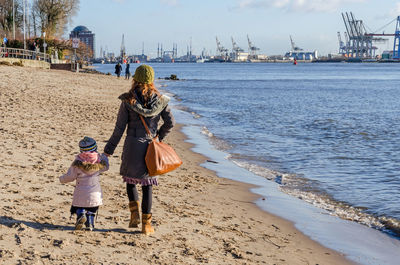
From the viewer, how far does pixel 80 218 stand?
180 inches

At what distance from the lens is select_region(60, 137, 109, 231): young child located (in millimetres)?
4559

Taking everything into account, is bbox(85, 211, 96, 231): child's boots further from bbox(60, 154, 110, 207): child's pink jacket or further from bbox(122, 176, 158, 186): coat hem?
bbox(122, 176, 158, 186): coat hem

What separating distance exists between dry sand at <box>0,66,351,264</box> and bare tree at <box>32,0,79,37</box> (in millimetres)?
54708

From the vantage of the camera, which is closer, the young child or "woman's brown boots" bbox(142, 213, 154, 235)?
the young child

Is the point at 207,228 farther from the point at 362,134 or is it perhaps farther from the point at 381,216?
the point at 362,134

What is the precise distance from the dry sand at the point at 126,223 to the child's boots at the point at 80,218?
0.08 metres

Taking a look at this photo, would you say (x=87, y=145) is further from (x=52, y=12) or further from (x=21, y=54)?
(x=52, y=12)

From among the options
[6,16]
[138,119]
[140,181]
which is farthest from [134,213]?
[6,16]

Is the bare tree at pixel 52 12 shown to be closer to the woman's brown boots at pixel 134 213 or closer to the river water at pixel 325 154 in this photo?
the river water at pixel 325 154

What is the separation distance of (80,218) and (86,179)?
0.36 meters

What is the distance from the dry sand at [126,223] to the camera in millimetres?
4207

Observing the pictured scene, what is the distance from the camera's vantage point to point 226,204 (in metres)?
6.65

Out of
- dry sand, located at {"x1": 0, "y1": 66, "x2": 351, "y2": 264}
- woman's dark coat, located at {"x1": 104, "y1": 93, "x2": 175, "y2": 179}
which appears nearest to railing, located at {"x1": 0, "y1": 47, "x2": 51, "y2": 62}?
dry sand, located at {"x1": 0, "y1": 66, "x2": 351, "y2": 264}

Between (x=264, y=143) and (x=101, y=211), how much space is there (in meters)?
8.46
